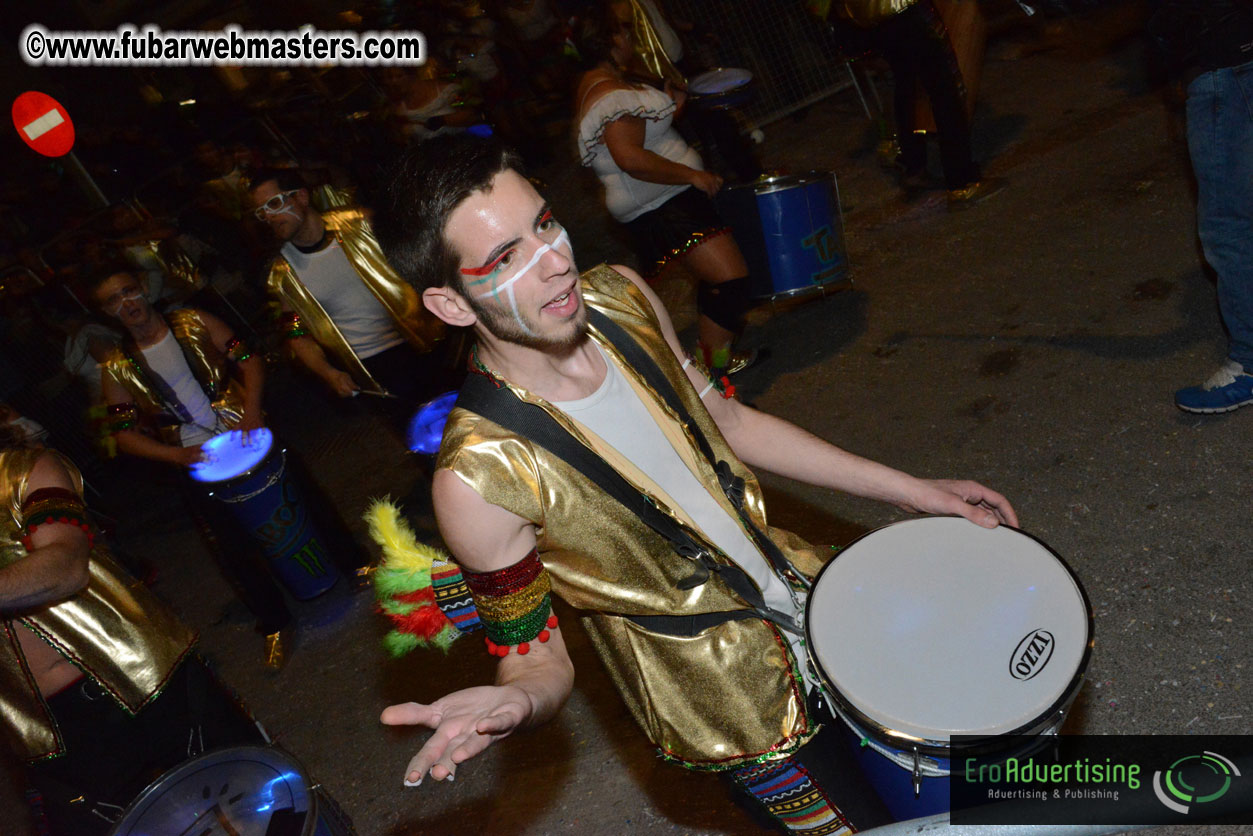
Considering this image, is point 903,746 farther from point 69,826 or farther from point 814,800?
point 69,826

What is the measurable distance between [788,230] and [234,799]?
3654 mm

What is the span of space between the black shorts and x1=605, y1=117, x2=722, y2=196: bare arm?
17 centimetres

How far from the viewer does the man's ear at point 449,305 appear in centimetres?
178

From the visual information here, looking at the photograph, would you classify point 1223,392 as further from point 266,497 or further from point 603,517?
point 266,497

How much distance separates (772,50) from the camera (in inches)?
323

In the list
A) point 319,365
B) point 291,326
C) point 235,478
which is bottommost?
point 235,478

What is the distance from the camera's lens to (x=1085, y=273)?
15.1 ft

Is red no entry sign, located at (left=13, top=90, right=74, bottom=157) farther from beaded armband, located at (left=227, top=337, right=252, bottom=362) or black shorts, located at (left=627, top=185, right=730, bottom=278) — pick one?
black shorts, located at (left=627, top=185, right=730, bottom=278)

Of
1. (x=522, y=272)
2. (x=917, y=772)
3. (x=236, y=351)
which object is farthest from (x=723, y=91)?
(x=917, y=772)

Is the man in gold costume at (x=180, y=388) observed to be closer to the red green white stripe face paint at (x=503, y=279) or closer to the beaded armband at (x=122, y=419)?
the beaded armband at (x=122, y=419)

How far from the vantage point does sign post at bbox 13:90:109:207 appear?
10.8 metres

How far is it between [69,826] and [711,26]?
7592 millimetres

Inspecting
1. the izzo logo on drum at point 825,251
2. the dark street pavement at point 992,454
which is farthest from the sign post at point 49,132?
the izzo logo on drum at point 825,251

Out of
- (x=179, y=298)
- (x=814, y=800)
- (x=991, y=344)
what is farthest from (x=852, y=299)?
(x=179, y=298)
